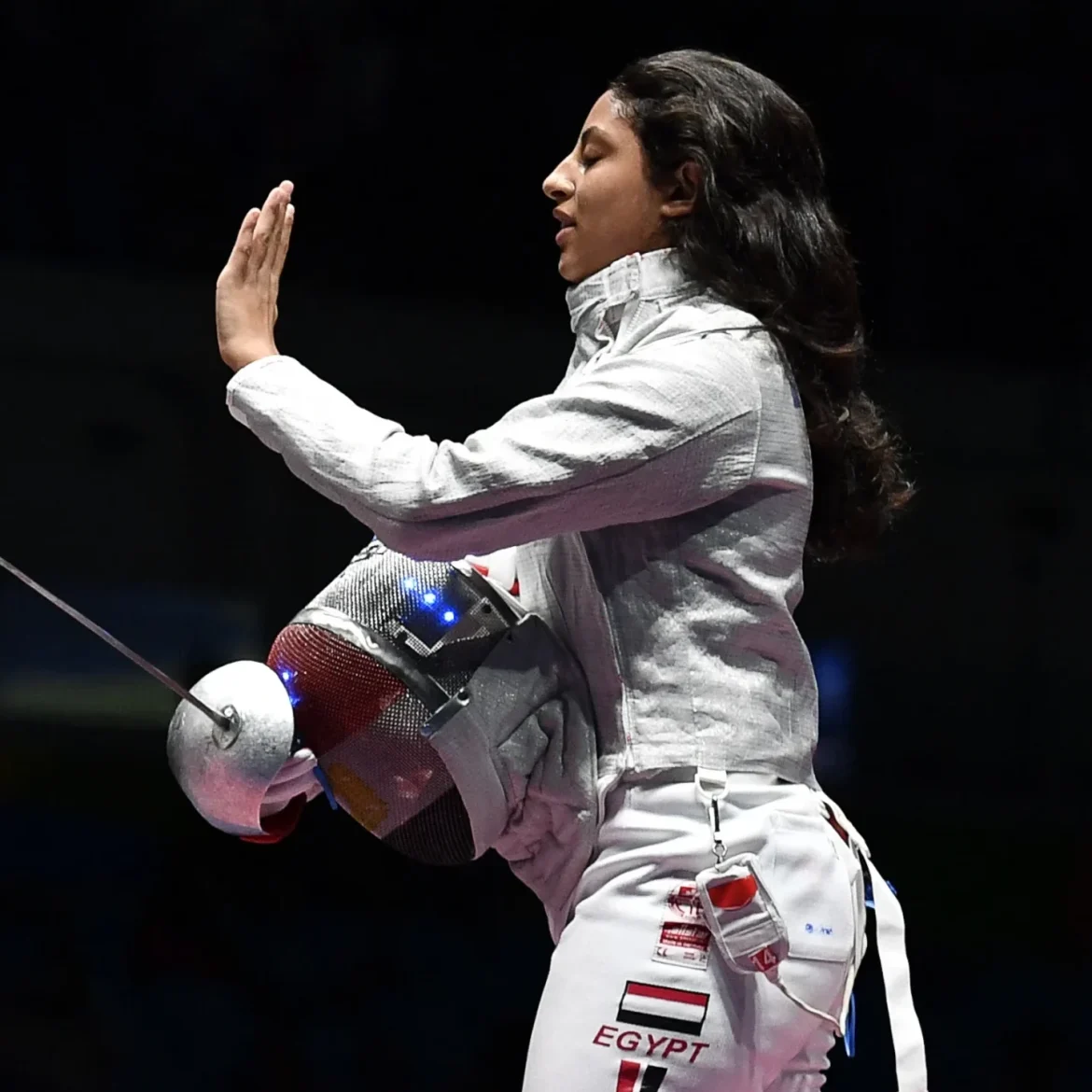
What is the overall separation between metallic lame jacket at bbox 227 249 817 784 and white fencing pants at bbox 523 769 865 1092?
4 centimetres

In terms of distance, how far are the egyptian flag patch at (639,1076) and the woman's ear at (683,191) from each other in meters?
0.69

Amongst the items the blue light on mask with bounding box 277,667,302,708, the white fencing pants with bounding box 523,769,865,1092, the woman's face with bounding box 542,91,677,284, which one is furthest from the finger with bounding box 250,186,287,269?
the white fencing pants with bounding box 523,769,865,1092

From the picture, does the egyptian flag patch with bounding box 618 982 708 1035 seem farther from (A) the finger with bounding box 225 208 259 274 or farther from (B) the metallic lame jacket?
(A) the finger with bounding box 225 208 259 274

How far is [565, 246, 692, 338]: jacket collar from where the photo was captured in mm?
1430

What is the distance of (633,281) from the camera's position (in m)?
1.43

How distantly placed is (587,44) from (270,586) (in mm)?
1298

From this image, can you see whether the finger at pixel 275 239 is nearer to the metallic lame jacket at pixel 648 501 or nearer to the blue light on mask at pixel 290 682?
the metallic lame jacket at pixel 648 501

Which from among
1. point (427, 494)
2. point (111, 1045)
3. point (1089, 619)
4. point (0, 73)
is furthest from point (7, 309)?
point (1089, 619)

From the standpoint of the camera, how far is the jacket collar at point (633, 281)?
1.43 m

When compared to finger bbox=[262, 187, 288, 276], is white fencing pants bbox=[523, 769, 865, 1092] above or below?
below

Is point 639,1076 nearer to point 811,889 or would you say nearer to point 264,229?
point 811,889

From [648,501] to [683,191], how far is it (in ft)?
1.03

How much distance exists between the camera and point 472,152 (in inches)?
130

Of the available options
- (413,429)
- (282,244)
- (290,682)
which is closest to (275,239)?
(282,244)
